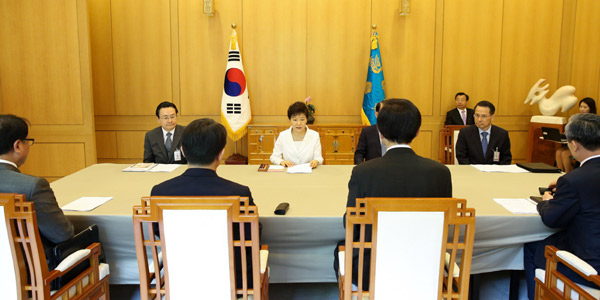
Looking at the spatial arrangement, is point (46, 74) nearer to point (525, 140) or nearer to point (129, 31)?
point (129, 31)

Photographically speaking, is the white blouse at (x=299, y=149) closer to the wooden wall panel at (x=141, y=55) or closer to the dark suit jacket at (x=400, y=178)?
the dark suit jacket at (x=400, y=178)

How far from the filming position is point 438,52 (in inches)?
256

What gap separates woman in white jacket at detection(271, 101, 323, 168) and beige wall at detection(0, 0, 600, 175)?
2674 mm

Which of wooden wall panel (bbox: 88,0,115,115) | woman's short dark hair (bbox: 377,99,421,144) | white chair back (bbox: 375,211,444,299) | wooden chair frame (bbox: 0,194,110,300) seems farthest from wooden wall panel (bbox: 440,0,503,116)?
wooden chair frame (bbox: 0,194,110,300)

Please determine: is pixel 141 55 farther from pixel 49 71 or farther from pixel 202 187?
pixel 202 187

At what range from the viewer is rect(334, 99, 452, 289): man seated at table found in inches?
68.8

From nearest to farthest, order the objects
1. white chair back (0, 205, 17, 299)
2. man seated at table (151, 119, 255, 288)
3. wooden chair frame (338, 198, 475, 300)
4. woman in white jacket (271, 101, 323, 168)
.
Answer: wooden chair frame (338, 198, 475, 300)
white chair back (0, 205, 17, 299)
man seated at table (151, 119, 255, 288)
woman in white jacket (271, 101, 323, 168)

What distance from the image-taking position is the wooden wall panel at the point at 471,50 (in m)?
6.46

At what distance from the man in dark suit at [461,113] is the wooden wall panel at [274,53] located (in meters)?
2.32

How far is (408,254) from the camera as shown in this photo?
1590 millimetres

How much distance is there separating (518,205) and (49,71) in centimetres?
580

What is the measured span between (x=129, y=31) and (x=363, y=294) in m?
6.05

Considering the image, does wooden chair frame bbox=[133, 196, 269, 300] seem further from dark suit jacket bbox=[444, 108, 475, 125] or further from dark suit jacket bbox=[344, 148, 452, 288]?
dark suit jacket bbox=[444, 108, 475, 125]

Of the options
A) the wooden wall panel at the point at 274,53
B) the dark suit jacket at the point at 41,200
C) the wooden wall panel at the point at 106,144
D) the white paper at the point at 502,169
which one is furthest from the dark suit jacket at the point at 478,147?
the wooden wall panel at the point at 106,144
